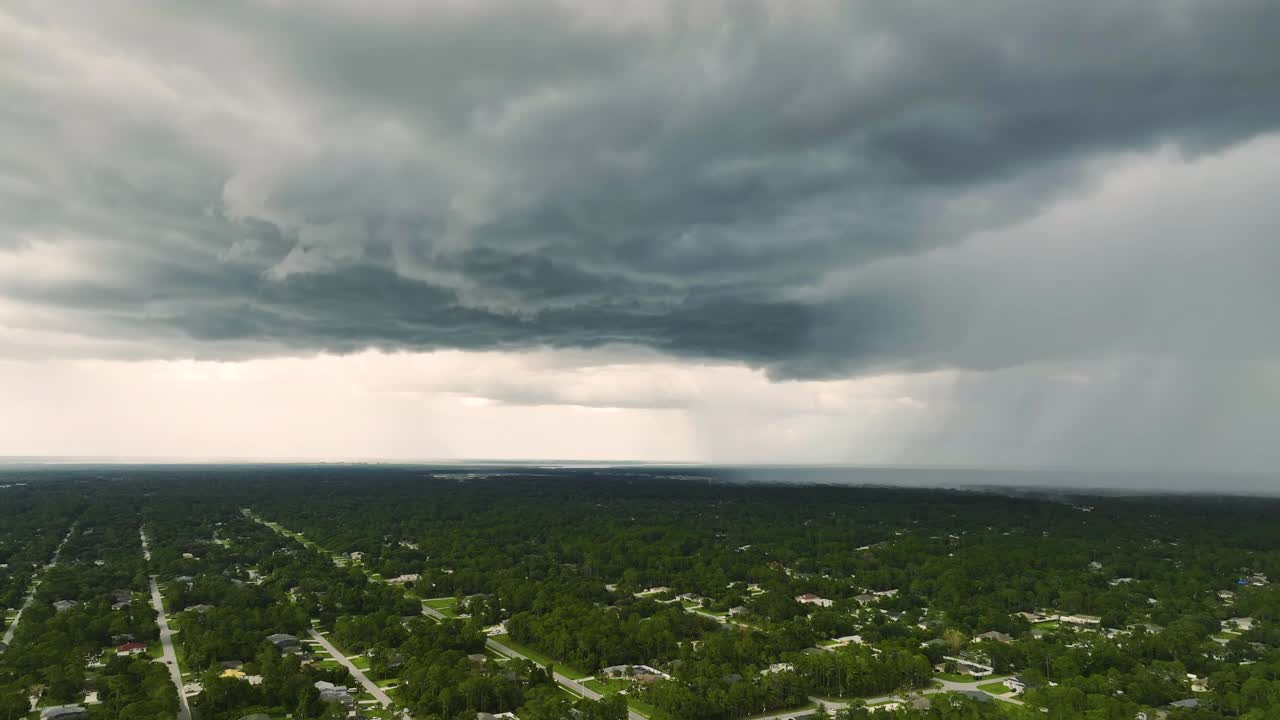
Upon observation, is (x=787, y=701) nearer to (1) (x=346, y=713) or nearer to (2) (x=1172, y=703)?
(2) (x=1172, y=703)

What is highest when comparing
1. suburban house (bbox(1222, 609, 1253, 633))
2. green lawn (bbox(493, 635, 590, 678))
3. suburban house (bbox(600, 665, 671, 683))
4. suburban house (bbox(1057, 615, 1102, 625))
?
suburban house (bbox(1222, 609, 1253, 633))

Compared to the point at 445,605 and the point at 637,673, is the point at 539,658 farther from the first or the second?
the point at 445,605

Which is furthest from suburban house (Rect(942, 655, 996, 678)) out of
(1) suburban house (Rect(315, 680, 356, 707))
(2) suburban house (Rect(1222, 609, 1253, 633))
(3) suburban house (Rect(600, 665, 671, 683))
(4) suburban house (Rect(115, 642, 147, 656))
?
(4) suburban house (Rect(115, 642, 147, 656))

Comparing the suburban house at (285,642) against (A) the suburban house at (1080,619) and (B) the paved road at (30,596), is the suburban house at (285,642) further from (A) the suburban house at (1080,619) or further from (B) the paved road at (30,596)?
(A) the suburban house at (1080,619)

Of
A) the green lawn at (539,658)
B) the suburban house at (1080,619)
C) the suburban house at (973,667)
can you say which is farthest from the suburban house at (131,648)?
the suburban house at (1080,619)

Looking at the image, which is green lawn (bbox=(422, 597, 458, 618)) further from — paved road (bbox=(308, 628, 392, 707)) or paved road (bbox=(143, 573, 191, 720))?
paved road (bbox=(143, 573, 191, 720))

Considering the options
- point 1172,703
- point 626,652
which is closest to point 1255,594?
point 1172,703
